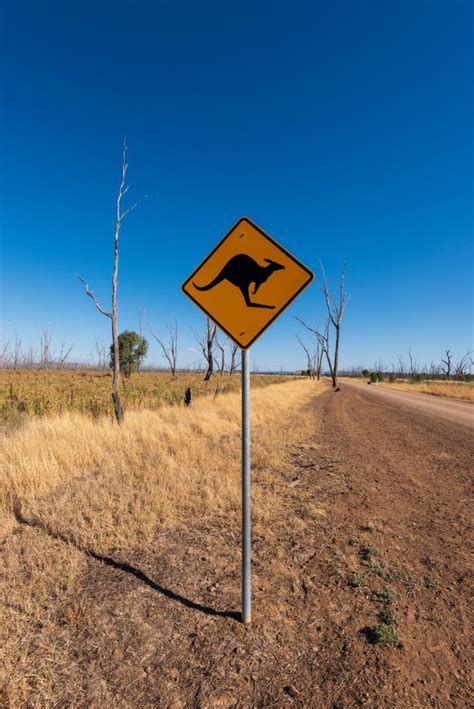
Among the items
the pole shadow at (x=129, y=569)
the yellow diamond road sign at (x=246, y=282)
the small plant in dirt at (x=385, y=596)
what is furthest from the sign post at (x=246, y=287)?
the small plant in dirt at (x=385, y=596)

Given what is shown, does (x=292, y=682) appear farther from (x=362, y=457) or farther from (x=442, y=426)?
(x=442, y=426)

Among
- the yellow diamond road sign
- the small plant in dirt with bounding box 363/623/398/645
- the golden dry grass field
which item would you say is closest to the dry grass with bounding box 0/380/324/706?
the small plant in dirt with bounding box 363/623/398/645

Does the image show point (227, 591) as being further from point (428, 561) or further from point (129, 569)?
point (428, 561)

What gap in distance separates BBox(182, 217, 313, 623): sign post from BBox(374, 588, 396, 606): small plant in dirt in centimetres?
110

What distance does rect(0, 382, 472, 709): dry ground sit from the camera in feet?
6.71

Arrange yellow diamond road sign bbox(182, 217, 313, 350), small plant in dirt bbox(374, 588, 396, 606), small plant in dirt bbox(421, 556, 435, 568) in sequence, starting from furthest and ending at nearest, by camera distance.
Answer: small plant in dirt bbox(421, 556, 435, 568) → small plant in dirt bbox(374, 588, 396, 606) → yellow diamond road sign bbox(182, 217, 313, 350)

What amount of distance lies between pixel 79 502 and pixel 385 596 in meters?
3.59

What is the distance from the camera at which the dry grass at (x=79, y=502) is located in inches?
91.0

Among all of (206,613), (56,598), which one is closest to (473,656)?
(206,613)

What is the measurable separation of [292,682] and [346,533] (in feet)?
7.02

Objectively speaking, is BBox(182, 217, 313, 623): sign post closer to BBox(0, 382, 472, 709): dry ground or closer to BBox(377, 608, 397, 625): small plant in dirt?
BBox(0, 382, 472, 709): dry ground

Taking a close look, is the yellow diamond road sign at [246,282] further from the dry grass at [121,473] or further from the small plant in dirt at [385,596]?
the dry grass at [121,473]

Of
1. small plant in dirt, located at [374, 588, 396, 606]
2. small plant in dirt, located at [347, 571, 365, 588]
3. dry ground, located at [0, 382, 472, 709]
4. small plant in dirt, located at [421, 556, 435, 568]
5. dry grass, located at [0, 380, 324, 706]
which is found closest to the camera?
dry ground, located at [0, 382, 472, 709]

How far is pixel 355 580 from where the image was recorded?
3.06 metres
